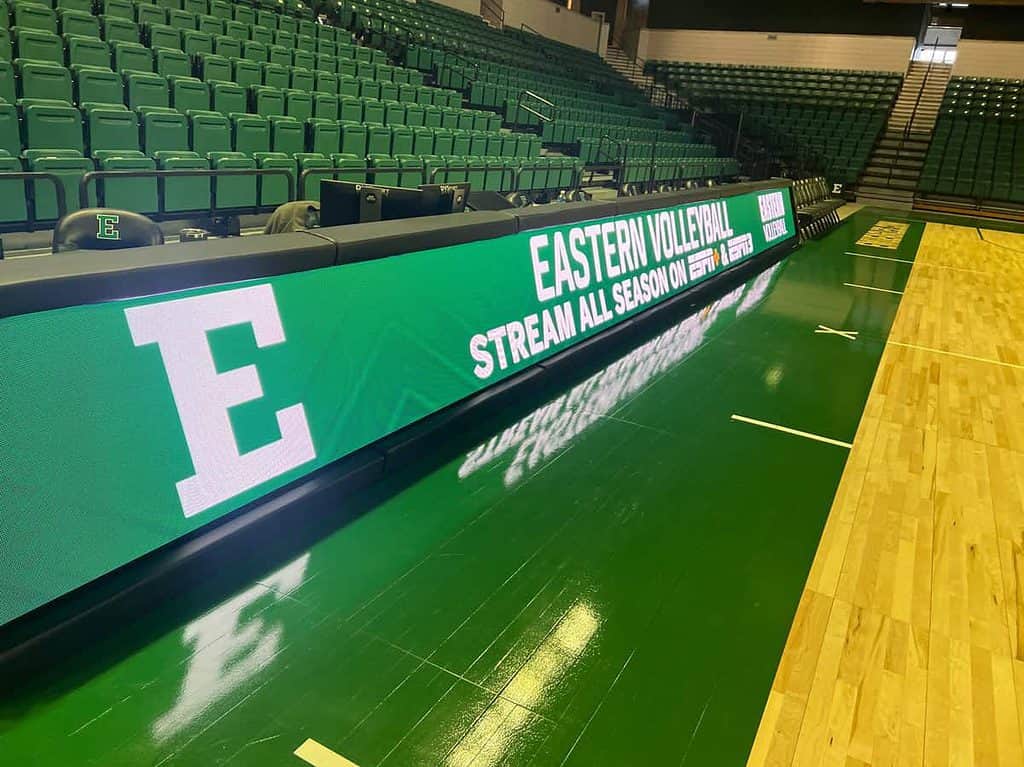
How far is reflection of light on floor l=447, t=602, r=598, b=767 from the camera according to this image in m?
1.69

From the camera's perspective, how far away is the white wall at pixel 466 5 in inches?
705

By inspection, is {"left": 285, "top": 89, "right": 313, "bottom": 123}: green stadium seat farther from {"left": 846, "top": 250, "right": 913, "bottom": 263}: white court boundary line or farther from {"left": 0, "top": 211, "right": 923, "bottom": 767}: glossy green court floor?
{"left": 846, "top": 250, "right": 913, "bottom": 263}: white court boundary line

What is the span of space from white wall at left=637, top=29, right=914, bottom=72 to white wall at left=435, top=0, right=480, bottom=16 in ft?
27.5

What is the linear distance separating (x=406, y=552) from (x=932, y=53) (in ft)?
88.6

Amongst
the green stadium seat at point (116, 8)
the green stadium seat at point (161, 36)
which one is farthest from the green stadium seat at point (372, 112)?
the green stadium seat at point (116, 8)

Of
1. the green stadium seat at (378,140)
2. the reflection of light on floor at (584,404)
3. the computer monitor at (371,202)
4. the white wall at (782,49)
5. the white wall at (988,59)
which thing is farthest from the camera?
the white wall at (782,49)

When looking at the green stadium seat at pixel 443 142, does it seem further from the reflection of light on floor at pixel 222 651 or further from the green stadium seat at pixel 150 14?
the reflection of light on floor at pixel 222 651

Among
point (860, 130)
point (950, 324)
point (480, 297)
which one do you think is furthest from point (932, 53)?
point (480, 297)

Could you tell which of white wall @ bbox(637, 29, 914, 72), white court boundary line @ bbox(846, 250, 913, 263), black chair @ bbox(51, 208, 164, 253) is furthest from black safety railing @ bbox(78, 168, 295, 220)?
white wall @ bbox(637, 29, 914, 72)

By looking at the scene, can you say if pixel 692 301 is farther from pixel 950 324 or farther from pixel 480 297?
pixel 480 297

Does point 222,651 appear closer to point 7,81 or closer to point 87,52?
point 7,81

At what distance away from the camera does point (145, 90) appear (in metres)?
6.11

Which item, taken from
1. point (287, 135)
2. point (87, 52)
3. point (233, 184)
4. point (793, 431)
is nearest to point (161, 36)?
point (87, 52)

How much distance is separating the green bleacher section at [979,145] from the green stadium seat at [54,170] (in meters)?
19.9
